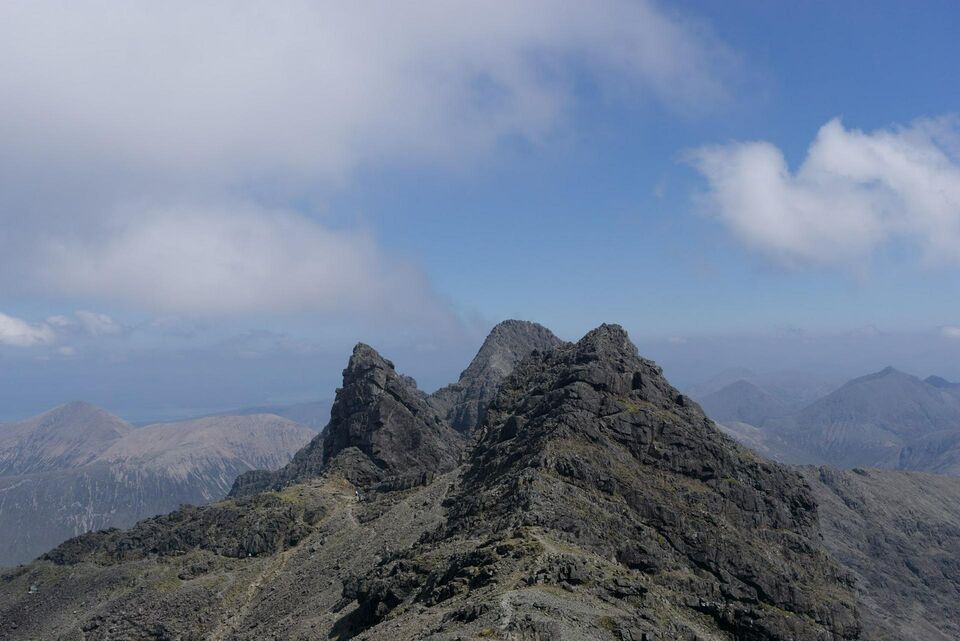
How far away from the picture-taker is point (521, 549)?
7556cm

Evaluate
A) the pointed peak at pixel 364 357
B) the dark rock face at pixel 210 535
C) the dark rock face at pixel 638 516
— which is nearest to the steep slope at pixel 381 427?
the pointed peak at pixel 364 357

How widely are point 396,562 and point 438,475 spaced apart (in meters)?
58.1

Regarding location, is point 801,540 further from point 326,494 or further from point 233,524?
point 233,524

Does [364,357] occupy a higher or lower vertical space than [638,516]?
higher

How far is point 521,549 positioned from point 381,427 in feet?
326

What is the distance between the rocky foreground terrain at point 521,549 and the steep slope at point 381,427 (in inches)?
159

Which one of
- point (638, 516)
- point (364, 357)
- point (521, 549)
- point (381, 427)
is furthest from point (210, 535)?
point (521, 549)

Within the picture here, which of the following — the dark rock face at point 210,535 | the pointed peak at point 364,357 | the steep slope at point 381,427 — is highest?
the pointed peak at point 364,357

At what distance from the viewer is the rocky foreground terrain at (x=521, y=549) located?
71.1m

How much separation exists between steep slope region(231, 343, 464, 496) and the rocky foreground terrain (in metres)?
4.03

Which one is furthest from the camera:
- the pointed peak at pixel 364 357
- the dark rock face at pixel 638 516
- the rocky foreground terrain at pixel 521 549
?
the pointed peak at pixel 364 357

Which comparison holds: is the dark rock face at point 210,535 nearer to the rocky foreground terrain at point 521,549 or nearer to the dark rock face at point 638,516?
the rocky foreground terrain at point 521,549

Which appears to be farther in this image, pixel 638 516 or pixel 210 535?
pixel 210 535

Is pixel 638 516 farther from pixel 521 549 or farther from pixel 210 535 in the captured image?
pixel 210 535
